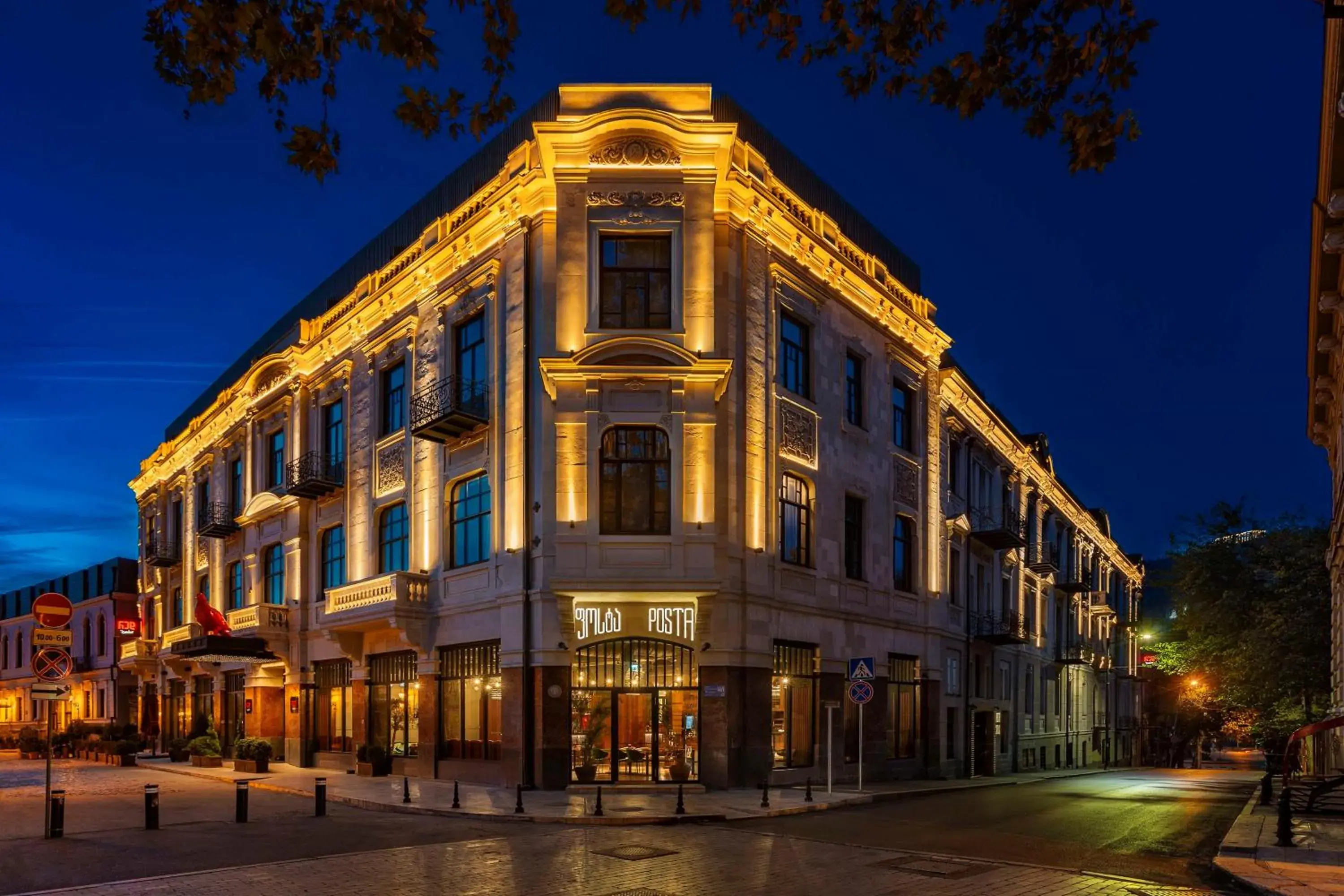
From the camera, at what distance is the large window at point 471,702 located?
24.4 meters

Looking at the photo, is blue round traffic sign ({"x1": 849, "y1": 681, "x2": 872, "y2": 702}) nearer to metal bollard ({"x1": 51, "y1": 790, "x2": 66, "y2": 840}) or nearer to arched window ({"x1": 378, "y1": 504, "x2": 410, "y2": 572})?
arched window ({"x1": 378, "y1": 504, "x2": 410, "y2": 572})

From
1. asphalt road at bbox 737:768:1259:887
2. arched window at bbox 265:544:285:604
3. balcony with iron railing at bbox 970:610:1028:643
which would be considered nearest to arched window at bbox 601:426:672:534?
asphalt road at bbox 737:768:1259:887

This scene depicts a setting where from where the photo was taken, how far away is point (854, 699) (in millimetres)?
21141

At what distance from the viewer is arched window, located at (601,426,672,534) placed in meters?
22.9

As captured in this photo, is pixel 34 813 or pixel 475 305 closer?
pixel 34 813

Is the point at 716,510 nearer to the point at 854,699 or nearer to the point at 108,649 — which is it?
the point at 854,699


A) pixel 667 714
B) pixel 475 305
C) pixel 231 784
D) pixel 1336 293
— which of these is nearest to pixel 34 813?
pixel 231 784

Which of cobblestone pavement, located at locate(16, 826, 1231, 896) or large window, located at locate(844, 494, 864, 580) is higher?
large window, located at locate(844, 494, 864, 580)

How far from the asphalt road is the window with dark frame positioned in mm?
9557

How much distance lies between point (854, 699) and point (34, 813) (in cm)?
1482

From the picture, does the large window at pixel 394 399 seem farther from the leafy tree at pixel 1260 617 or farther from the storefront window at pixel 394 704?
the leafy tree at pixel 1260 617

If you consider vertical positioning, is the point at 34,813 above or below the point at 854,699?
below

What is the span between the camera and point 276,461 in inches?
1460

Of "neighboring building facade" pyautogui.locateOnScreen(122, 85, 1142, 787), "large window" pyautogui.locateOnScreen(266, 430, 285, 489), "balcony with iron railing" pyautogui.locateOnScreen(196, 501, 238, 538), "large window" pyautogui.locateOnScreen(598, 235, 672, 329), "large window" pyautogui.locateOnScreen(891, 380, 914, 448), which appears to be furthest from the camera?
"balcony with iron railing" pyautogui.locateOnScreen(196, 501, 238, 538)
